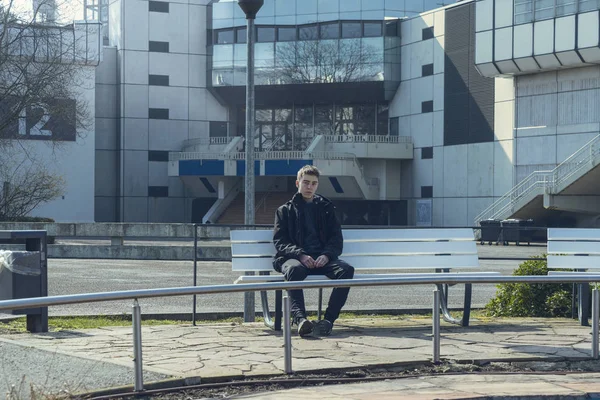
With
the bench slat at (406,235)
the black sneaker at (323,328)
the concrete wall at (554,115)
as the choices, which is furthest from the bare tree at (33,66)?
the black sneaker at (323,328)

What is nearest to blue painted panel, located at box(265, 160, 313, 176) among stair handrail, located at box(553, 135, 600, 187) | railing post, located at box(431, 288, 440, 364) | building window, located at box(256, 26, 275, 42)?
building window, located at box(256, 26, 275, 42)

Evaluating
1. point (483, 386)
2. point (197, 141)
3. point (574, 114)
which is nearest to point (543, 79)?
point (574, 114)

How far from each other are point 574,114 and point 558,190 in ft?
12.4

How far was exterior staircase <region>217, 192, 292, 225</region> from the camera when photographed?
182ft

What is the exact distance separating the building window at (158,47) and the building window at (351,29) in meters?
10.9

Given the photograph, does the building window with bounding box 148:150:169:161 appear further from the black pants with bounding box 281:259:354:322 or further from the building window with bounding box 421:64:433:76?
the black pants with bounding box 281:259:354:322

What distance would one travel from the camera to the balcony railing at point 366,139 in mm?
54844

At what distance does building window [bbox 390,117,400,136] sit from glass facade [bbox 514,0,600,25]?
13721 mm

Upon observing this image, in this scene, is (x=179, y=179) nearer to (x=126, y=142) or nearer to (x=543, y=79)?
(x=126, y=142)

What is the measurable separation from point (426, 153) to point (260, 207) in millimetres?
9838

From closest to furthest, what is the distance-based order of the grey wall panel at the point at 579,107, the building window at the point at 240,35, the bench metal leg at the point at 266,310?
the bench metal leg at the point at 266,310, the grey wall panel at the point at 579,107, the building window at the point at 240,35

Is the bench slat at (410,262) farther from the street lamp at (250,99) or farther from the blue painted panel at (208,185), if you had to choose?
the blue painted panel at (208,185)

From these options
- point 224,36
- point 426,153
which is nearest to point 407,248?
point 426,153

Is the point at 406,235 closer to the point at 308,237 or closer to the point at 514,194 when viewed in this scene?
the point at 308,237
